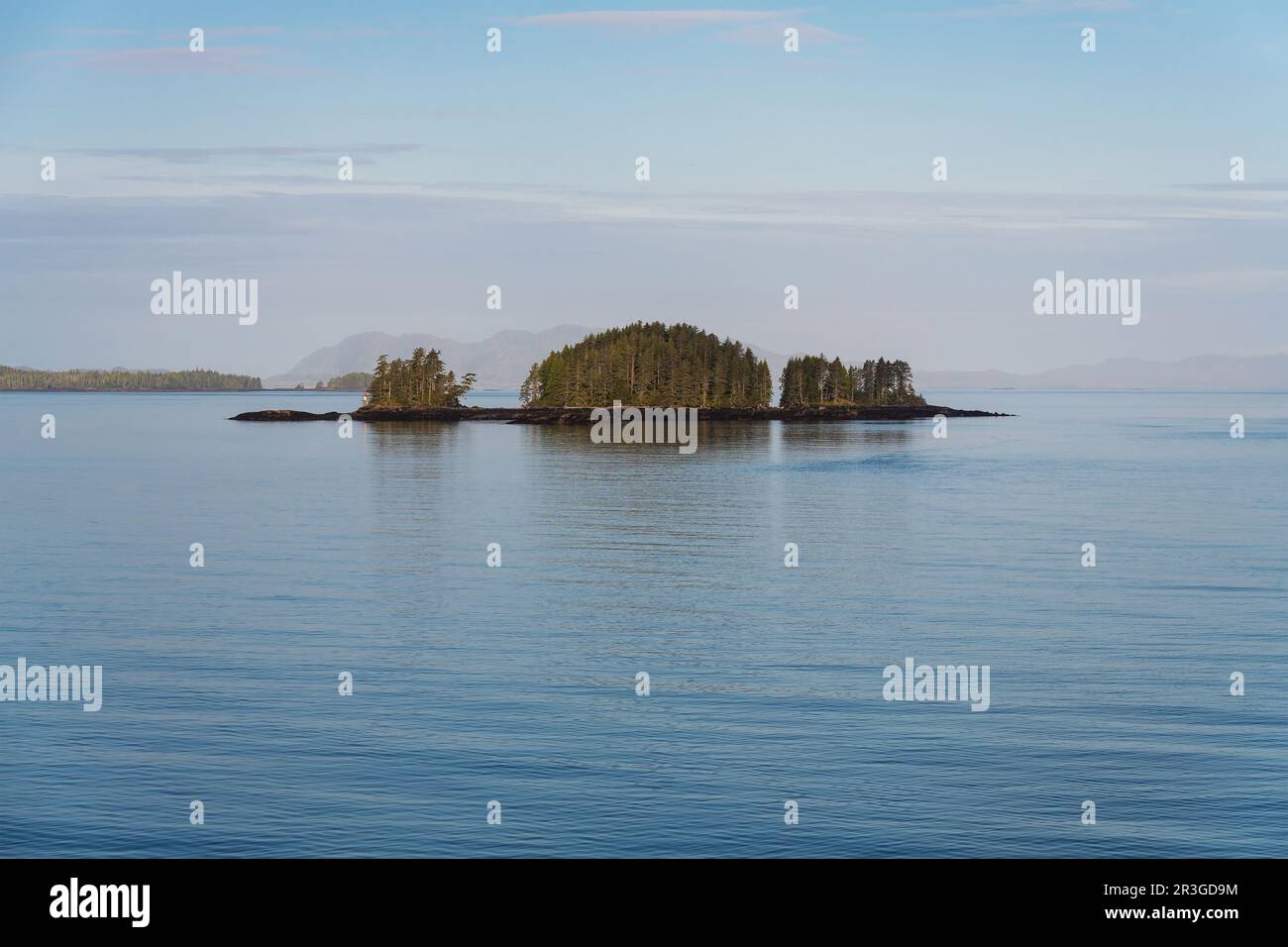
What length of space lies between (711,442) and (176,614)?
4600 inches

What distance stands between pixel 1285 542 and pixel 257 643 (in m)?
42.1

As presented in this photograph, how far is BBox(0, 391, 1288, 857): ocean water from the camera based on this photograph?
66.0 feet

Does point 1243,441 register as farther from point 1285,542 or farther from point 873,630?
point 873,630

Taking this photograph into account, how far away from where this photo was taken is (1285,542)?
5522 cm

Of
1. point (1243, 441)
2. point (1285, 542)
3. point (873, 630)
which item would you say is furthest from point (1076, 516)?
point (1243, 441)

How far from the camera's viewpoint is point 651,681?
Result: 29.5m

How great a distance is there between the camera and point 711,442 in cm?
15288

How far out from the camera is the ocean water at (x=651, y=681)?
20.1m

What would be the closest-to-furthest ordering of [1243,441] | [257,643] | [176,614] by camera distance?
[257,643] < [176,614] < [1243,441]

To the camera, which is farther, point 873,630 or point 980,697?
point 873,630
